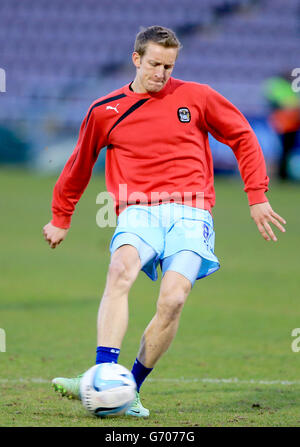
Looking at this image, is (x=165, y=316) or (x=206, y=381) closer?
(x=165, y=316)

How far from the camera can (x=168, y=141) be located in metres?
4.80

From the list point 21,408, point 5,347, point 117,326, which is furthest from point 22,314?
point 117,326

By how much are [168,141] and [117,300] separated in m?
1.02

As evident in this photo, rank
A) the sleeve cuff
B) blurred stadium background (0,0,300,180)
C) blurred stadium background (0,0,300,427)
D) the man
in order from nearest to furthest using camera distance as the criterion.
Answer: the man
the sleeve cuff
blurred stadium background (0,0,300,427)
blurred stadium background (0,0,300,180)

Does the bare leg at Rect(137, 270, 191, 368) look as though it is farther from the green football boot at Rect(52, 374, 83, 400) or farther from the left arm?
the left arm

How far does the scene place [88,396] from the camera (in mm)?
4117

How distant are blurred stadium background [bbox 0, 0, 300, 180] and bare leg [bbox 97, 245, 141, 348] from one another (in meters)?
22.3

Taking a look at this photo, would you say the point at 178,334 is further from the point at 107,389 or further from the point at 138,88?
the point at 107,389

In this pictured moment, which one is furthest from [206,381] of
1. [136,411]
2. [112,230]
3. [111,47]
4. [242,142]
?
[111,47]

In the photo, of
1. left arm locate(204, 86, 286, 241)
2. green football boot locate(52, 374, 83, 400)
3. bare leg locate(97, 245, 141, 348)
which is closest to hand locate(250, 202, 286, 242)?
left arm locate(204, 86, 286, 241)

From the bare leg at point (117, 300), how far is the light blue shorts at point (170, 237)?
10cm

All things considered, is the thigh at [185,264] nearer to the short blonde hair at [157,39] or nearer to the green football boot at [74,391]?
the green football boot at [74,391]

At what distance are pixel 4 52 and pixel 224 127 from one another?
27.3m

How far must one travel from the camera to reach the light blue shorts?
15.0ft
